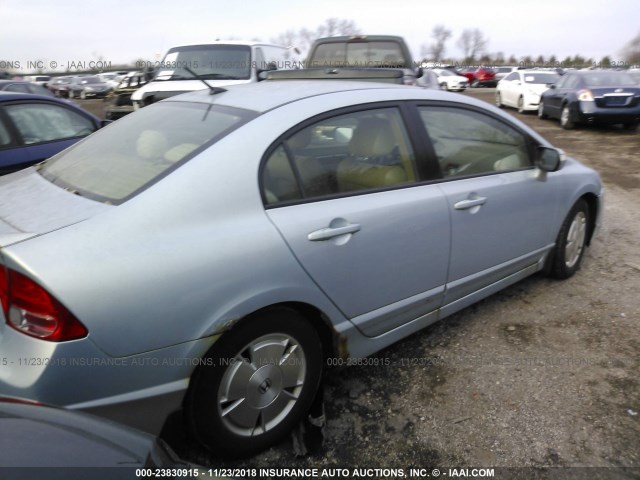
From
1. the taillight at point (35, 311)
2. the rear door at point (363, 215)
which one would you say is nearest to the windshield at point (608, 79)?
the rear door at point (363, 215)

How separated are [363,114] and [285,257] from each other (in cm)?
98

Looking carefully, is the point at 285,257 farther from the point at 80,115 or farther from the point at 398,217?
the point at 80,115

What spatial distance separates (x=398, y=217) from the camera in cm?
255

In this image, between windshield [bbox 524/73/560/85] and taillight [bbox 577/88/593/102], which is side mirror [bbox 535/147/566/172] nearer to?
taillight [bbox 577/88/593/102]

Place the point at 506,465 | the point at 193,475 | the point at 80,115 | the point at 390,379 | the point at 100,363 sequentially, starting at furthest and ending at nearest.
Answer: the point at 80,115, the point at 390,379, the point at 506,465, the point at 100,363, the point at 193,475

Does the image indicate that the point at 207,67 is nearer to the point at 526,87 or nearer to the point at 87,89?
the point at 526,87

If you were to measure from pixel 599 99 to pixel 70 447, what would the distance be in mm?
12561

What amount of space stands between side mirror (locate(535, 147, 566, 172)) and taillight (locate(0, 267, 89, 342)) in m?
2.94

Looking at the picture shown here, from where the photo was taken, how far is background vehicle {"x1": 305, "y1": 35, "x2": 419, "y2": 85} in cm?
789

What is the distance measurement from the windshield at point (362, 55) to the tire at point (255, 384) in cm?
652

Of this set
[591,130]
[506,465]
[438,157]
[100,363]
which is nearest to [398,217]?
[438,157]

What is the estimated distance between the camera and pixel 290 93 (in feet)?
8.47

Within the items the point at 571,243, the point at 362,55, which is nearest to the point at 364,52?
the point at 362,55

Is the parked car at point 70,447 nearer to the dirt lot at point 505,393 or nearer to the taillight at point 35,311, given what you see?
the taillight at point 35,311
